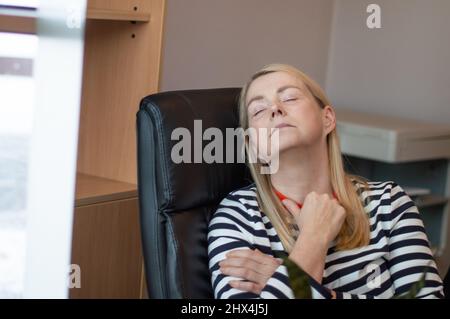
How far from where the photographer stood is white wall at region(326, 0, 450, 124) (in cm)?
360

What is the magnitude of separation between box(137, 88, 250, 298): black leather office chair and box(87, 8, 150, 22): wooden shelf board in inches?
16.0

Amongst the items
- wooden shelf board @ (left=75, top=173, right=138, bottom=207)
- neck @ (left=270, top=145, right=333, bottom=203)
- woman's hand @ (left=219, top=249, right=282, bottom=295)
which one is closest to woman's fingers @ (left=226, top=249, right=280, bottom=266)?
woman's hand @ (left=219, top=249, right=282, bottom=295)

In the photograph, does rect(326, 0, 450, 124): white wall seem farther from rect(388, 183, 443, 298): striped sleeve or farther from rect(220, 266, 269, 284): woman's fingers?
rect(220, 266, 269, 284): woman's fingers

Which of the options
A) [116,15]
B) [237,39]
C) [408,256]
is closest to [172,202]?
[408,256]

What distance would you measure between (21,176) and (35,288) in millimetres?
284

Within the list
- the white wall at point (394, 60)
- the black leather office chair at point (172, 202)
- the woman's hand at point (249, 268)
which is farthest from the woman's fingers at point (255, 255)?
the white wall at point (394, 60)

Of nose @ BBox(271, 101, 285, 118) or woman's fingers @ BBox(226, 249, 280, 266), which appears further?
nose @ BBox(271, 101, 285, 118)

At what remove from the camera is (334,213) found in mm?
1771

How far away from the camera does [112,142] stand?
7.96 ft

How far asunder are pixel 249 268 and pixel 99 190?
756 mm

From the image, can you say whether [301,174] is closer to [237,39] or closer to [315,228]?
[315,228]

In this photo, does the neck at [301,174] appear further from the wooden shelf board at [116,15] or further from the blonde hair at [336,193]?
the wooden shelf board at [116,15]

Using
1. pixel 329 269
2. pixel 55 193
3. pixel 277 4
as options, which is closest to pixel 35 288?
pixel 55 193

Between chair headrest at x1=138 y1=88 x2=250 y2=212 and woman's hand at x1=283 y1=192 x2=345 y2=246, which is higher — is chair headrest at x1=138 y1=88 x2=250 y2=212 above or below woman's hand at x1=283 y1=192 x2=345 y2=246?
above
